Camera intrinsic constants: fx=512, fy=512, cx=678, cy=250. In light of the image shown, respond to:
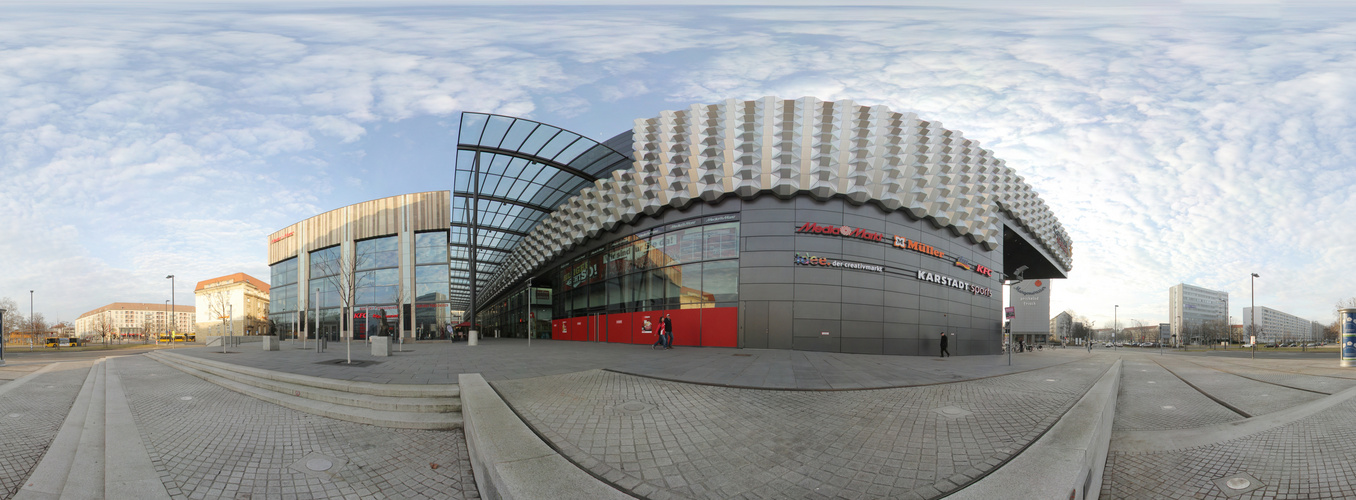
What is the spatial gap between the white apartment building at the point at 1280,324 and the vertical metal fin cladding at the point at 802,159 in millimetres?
171137

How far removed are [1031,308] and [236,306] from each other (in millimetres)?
92016

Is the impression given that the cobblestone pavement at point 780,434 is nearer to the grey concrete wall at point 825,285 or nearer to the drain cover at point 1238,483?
the drain cover at point 1238,483

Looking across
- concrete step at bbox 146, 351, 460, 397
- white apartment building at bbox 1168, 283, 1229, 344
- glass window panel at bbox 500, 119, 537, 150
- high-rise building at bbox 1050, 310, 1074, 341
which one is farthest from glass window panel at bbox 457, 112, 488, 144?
white apartment building at bbox 1168, 283, 1229, 344

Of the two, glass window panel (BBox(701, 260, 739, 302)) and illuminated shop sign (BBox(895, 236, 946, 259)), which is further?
illuminated shop sign (BBox(895, 236, 946, 259))

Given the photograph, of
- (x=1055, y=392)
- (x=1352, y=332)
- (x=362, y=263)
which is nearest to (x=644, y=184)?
(x=1055, y=392)

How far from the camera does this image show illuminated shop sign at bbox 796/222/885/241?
845 inches


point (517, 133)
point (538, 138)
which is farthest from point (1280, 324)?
point (517, 133)

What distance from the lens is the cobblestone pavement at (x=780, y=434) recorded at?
15.7 ft

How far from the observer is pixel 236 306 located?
49.4m

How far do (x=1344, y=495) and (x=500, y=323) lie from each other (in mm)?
57273

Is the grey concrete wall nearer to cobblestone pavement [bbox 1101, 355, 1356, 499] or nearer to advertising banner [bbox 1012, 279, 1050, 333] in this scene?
cobblestone pavement [bbox 1101, 355, 1356, 499]

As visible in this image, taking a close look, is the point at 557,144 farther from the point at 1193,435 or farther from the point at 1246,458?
the point at 1246,458

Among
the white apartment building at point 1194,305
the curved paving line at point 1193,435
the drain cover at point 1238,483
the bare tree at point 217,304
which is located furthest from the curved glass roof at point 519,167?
the white apartment building at point 1194,305

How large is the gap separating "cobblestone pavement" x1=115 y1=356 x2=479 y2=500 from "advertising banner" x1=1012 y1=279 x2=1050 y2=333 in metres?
74.6
